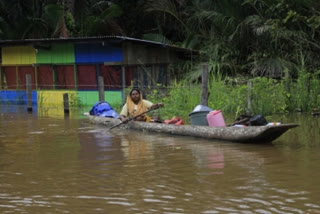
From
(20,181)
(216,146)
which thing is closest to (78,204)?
(20,181)

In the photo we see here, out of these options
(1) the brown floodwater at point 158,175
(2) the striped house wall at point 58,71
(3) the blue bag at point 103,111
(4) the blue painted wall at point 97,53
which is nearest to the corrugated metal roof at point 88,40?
(2) the striped house wall at point 58,71

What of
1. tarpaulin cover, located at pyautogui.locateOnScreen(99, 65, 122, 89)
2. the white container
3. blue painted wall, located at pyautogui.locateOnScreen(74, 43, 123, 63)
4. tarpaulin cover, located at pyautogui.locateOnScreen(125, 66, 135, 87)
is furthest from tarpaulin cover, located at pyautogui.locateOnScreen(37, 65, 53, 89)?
the white container

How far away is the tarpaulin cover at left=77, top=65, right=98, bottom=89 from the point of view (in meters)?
20.4

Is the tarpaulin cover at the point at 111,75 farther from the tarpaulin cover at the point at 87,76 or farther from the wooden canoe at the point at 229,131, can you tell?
the wooden canoe at the point at 229,131

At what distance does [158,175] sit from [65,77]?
15.0 meters

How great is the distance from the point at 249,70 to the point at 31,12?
46.8 ft

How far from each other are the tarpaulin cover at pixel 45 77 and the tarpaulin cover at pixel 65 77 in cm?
34

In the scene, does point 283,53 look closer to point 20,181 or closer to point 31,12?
point 20,181

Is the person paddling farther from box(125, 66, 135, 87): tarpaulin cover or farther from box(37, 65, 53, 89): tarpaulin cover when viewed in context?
box(37, 65, 53, 89): tarpaulin cover

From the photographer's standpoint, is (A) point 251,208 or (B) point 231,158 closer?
(A) point 251,208

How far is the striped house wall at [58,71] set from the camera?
19984 mm

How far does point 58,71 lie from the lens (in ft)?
70.2

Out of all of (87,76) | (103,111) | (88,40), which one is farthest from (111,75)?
(103,111)

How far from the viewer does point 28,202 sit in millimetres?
5672
